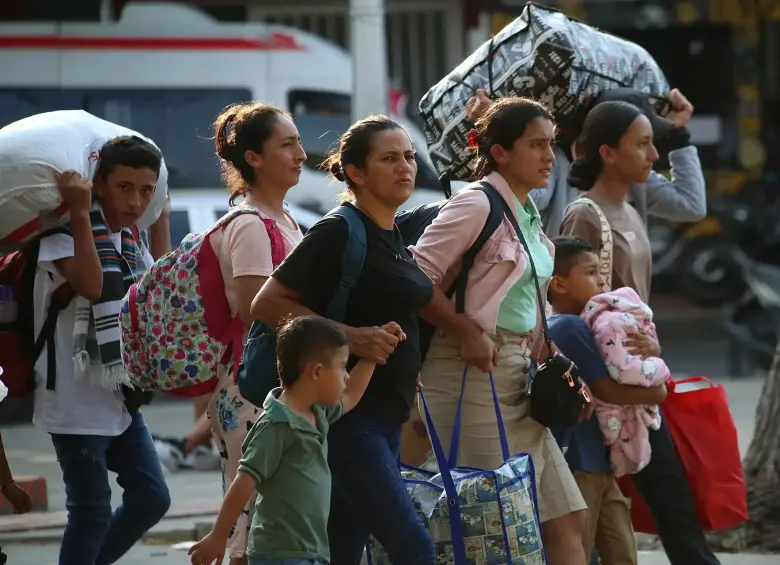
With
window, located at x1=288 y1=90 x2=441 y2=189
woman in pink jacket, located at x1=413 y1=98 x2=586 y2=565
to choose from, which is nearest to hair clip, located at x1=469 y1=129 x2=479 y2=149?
woman in pink jacket, located at x1=413 y1=98 x2=586 y2=565

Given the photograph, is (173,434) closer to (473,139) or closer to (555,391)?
(473,139)

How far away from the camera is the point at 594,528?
5.47m

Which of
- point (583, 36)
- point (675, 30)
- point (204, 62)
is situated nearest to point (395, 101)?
point (204, 62)

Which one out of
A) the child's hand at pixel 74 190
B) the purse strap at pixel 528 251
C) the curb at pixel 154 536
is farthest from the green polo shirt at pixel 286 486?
the curb at pixel 154 536

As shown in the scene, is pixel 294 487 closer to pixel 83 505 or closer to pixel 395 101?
pixel 83 505

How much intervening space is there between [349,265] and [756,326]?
9743mm

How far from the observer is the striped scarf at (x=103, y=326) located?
5199 millimetres

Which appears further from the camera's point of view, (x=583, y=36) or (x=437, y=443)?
(x=583, y=36)

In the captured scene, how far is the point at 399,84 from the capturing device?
19609 mm

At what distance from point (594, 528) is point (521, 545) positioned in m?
0.88

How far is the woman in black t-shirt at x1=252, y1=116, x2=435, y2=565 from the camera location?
14.3ft

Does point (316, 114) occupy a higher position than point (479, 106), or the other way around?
point (479, 106)

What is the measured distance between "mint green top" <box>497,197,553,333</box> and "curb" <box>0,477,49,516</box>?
150 inches

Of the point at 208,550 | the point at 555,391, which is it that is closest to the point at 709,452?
the point at 555,391
